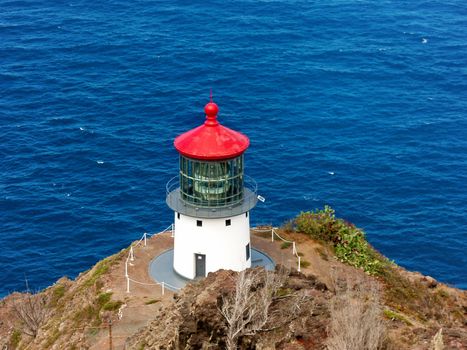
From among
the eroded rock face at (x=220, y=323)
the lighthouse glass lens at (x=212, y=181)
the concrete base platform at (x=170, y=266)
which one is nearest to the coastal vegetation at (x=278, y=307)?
the eroded rock face at (x=220, y=323)

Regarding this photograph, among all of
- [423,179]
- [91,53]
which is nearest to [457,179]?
[423,179]

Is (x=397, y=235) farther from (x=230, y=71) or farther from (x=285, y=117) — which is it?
(x=230, y=71)

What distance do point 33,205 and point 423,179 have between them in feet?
125

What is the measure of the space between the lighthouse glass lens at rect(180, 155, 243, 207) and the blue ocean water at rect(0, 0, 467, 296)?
84.7 ft

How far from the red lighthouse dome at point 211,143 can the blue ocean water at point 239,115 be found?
27.4m

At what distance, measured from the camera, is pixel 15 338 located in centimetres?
4744

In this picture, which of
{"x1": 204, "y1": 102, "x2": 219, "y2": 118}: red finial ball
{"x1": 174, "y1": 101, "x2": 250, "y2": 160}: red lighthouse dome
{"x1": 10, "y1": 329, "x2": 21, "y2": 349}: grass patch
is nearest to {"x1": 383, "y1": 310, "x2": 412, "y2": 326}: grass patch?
{"x1": 174, "y1": 101, "x2": 250, "y2": 160}: red lighthouse dome

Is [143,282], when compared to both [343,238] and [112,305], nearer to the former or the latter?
[112,305]

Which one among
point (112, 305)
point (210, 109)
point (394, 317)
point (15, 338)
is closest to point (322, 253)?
point (394, 317)

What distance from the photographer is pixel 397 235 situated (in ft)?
234

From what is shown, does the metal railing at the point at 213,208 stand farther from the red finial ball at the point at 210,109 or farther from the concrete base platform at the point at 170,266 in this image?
the concrete base platform at the point at 170,266

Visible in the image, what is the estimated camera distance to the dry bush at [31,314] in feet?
149

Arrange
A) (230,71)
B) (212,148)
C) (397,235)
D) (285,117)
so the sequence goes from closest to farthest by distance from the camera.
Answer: (212,148), (397,235), (285,117), (230,71)

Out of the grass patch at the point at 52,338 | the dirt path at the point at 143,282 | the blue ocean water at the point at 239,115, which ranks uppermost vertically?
the dirt path at the point at 143,282
